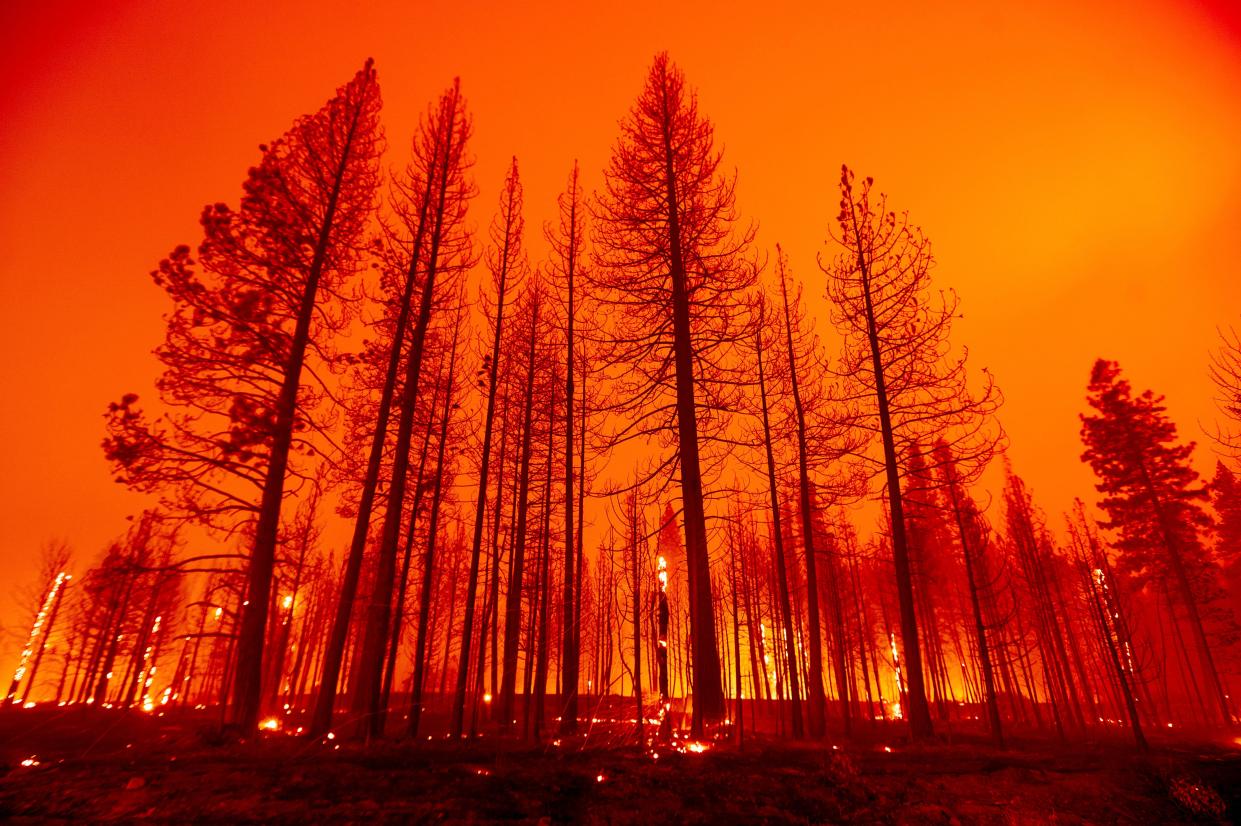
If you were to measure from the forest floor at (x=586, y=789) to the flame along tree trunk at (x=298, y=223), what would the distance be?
1686 mm

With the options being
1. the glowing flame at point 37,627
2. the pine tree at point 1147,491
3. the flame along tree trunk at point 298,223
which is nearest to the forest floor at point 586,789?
the flame along tree trunk at point 298,223

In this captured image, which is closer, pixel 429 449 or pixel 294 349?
pixel 294 349

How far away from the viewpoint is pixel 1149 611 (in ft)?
166

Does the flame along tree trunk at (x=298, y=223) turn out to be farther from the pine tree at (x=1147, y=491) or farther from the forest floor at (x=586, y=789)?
the pine tree at (x=1147, y=491)

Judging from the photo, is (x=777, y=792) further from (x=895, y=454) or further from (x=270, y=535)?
(x=895, y=454)

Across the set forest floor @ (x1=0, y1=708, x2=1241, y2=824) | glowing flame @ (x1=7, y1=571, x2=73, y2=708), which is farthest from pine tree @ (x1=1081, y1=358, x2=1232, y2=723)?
glowing flame @ (x1=7, y1=571, x2=73, y2=708)

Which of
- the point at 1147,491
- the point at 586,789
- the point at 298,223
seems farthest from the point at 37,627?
the point at 1147,491

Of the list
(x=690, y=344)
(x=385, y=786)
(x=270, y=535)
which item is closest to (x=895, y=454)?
(x=690, y=344)

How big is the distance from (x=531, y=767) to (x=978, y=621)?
10501 mm

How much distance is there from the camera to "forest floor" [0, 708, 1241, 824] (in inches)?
171

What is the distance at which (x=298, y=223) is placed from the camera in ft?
36.9

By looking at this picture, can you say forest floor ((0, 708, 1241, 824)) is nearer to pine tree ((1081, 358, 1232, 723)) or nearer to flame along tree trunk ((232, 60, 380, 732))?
flame along tree trunk ((232, 60, 380, 732))

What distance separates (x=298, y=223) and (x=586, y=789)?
11887 mm

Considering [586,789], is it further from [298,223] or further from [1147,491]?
[1147,491]
